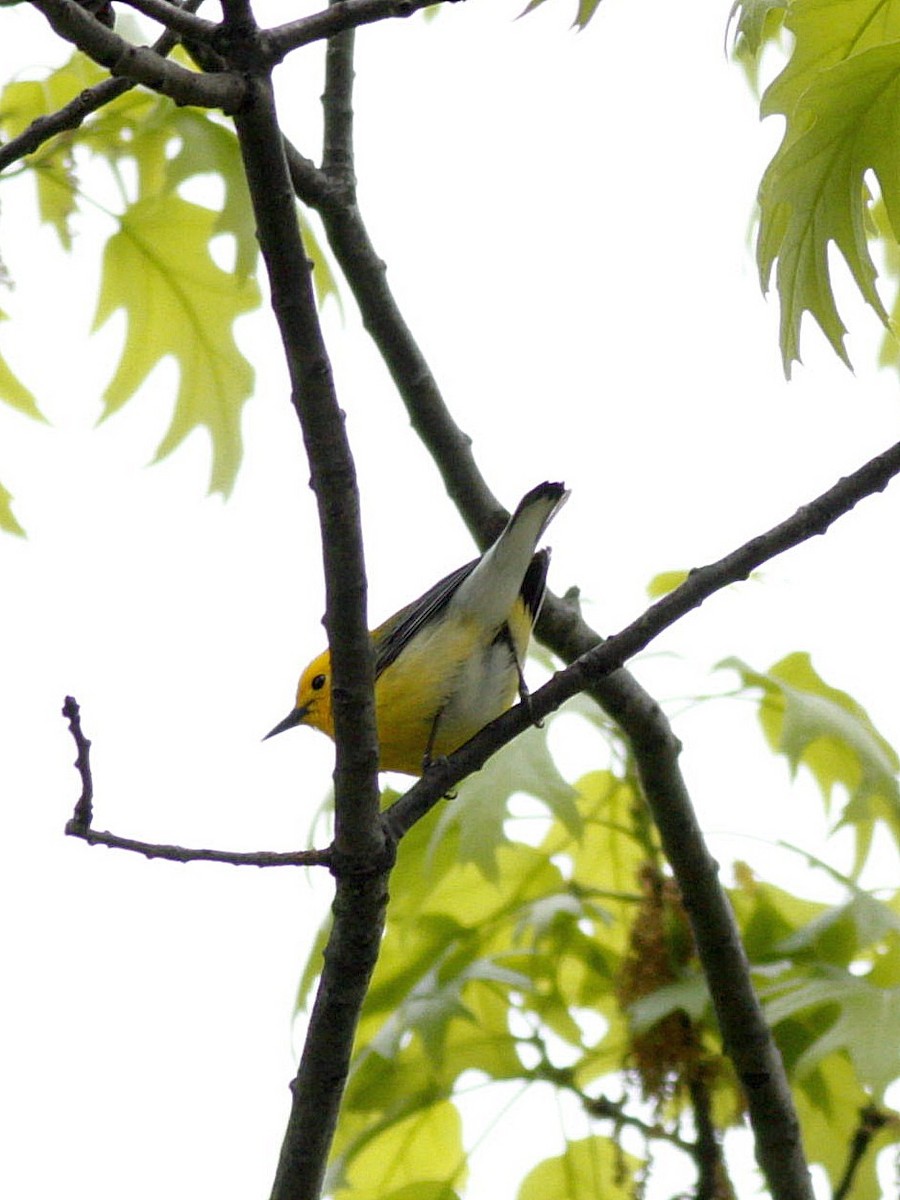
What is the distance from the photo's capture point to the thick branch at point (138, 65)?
2.17m

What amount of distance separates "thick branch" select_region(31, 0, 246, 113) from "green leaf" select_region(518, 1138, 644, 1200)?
2869mm

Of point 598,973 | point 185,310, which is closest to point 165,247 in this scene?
point 185,310

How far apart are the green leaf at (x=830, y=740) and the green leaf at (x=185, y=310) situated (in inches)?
57.9

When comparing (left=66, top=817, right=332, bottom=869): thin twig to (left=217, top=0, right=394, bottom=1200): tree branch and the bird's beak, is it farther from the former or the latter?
the bird's beak

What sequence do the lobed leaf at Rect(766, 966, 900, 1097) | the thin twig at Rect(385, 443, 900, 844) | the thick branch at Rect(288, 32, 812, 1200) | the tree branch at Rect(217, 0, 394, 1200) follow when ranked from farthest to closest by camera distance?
the thick branch at Rect(288, 32, 812, 1200)
the lobed leaf at Rect(766, 966, 900, 1097)
the thin twig at Rect(385, 443, 900, 844)
the tree branch at Rect(217, 0, 394, 1200)

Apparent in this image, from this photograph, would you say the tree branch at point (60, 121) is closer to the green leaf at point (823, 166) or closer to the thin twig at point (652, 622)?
the green leaf at point (823, 166)

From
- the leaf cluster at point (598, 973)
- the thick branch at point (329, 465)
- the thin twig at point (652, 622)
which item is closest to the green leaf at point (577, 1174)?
the leaf cluster at point (598, 973)

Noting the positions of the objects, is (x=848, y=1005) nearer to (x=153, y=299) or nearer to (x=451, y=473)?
(x=451, y=473)

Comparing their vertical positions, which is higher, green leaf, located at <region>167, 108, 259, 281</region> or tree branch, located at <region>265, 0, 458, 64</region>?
green leaf, located at <region>167, 108, 259, 281</region>

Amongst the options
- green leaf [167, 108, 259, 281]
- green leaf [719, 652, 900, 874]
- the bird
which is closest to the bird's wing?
the bird

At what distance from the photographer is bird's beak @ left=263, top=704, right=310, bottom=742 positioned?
568cm

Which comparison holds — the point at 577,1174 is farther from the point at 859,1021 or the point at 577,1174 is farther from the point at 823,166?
the point at 823,166

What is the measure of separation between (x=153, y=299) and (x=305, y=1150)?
219 cm

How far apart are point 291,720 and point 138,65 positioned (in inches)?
145
